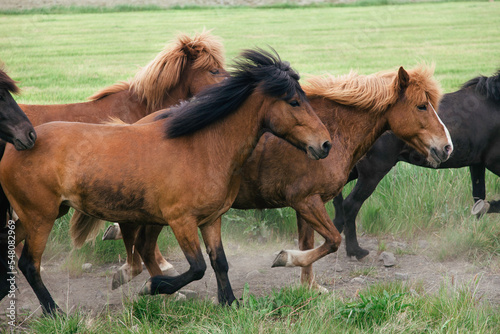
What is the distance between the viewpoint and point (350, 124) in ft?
15.9

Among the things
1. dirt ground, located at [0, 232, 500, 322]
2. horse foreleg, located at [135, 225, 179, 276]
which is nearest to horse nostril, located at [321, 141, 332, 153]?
dirt ground, located at [0, 232, 500, 322]

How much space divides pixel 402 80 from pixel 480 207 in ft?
7.46

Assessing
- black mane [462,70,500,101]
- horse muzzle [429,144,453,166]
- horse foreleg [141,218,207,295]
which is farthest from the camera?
black mane [462,70,500,101]

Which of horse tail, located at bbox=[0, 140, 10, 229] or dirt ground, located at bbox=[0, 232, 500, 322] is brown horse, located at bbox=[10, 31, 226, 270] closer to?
horse tail, located at bbox=[0, 140, 10, 229]

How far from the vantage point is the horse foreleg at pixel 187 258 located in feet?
13.5

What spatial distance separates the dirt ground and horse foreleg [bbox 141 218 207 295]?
2.01ft

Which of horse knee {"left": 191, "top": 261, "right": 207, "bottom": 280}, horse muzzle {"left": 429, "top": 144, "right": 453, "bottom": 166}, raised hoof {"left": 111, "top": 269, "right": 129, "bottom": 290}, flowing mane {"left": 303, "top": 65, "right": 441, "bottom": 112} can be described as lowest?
raised hoof {"left": 111, "top": 269, "right": 129, "bottom": 290}

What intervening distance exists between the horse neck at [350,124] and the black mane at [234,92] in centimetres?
71

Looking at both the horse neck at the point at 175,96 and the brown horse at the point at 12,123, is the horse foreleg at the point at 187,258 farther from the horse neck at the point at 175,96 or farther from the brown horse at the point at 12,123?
the horse neck at the point at 175,96

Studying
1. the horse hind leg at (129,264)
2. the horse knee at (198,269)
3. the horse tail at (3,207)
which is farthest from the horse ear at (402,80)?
the horse tail at (3,207)

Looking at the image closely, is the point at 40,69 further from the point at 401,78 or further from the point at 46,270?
the point at 401,78

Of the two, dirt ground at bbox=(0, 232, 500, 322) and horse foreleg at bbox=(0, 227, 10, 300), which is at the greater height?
horse foreleg at bbox=(0, 227, 10, 300)

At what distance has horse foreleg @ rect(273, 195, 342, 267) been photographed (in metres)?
4.57

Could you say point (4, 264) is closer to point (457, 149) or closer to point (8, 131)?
point (8, 131)
